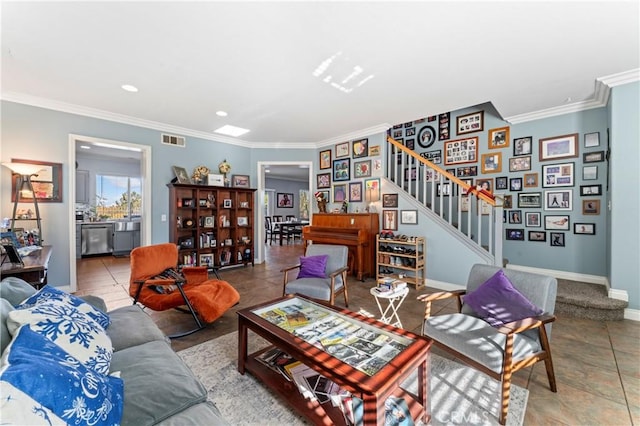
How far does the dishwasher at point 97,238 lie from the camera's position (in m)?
6.68

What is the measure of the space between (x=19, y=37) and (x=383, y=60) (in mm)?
3321

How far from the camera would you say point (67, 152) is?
13.1 feet

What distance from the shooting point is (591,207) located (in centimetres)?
390

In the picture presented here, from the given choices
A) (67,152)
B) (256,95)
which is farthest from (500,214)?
(67,152)

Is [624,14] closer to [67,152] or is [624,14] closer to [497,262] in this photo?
[497,262]

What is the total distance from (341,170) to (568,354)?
4.29 metres

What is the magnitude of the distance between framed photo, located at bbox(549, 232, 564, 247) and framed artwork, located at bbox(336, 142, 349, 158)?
3.72m

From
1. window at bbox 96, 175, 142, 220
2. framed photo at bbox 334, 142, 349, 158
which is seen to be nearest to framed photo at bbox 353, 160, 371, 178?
framed photo at bbox 334, 142, 349, 158

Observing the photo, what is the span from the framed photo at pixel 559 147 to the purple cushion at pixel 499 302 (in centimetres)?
325

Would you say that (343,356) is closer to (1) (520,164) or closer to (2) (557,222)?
(2) (557,222)

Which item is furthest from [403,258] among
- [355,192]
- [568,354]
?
[568,354]

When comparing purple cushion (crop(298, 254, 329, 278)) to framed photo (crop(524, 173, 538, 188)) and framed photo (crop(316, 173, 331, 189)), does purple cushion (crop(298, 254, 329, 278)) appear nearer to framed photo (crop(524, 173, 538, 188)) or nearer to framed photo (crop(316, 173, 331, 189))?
framed photo (crop(316, 173, 331, 189))

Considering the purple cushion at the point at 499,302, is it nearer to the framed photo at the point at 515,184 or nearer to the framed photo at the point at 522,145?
the framed photo at the point at 515,184

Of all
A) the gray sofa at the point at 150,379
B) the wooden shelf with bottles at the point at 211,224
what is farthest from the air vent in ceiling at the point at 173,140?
the gray sofa at the point at 150,379
